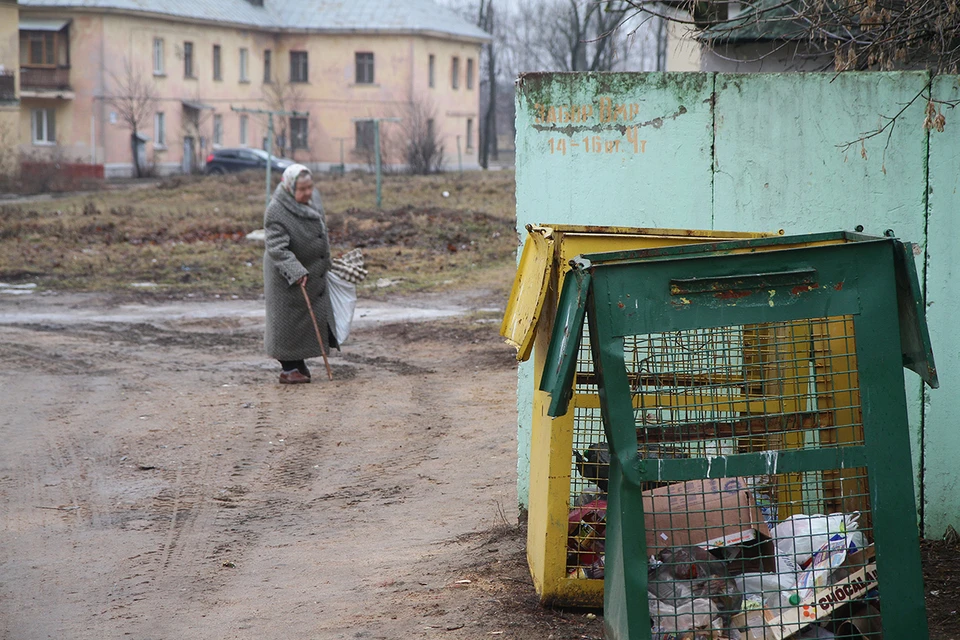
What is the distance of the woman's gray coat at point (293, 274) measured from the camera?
8.67 metres

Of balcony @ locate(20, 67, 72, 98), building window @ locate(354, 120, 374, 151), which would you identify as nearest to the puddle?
balcony @ locate(20, 67, 72, 98)

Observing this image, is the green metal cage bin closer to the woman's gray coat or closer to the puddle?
the woman's gray coat

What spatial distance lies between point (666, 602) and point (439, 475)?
331cm

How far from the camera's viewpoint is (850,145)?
14.5ft

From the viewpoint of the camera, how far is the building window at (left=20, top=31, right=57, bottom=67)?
43.3 metres

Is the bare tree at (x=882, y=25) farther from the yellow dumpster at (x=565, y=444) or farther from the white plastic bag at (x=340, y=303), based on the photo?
the white plastic bag at (x=340, y=303)

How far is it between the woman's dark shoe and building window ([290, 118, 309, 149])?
43703 mm

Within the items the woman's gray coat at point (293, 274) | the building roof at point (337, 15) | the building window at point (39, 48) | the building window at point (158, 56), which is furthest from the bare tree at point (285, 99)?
the woman's gray coat at point (293, 274)

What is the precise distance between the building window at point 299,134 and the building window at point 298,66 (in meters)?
2.12

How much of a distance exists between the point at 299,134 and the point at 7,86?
15.7 m

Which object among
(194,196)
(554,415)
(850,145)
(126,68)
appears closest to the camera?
(554,415)

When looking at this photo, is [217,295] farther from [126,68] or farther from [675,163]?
[126,68]

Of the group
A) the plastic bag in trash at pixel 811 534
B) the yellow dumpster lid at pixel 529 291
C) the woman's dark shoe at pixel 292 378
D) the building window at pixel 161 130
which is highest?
the building window at pixel 161 130

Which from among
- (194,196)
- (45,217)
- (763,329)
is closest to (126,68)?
(194,196)
